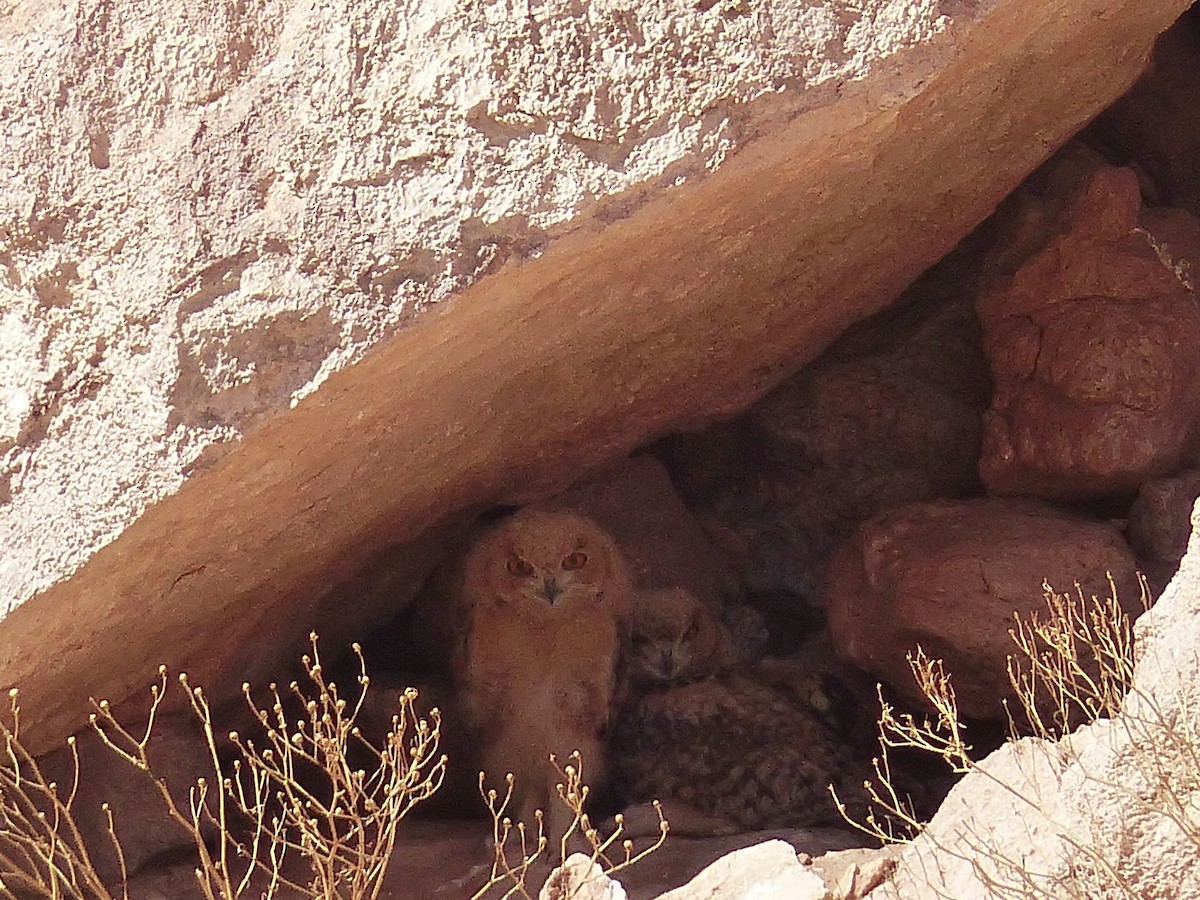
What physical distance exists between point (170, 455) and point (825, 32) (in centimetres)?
130

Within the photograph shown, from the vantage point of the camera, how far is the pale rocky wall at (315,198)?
8.27 feet

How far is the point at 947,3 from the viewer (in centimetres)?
256

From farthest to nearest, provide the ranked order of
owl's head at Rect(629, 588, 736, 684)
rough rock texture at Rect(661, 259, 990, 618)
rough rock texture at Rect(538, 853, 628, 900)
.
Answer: rough rock texture at Rect(661, 259, 990, 618) → owl's head at Rect(629, 588, 736, 684) → rough rock texture at Rect(538, 853, 628, 900)

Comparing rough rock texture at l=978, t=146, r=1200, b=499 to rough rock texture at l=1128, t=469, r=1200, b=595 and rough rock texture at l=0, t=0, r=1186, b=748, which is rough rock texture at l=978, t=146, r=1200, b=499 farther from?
rough rock texture at l=0, t=0, r=1186, b=748

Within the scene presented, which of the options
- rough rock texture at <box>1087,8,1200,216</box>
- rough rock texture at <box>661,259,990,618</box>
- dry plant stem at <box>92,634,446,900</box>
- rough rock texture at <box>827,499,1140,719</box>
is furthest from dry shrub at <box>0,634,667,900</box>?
rough rock texture at <box>1087,8,1200,216</box>

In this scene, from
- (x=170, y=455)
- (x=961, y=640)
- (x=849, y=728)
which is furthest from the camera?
(x=849, y=728)

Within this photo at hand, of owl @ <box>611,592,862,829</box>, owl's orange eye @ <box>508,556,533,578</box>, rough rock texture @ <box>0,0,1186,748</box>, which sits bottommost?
owl @ <box>611,592,862,829</box>

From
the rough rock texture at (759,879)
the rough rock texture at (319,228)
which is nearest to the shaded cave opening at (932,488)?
the rough rock texture at (759,879)

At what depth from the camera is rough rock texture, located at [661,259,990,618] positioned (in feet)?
15.2

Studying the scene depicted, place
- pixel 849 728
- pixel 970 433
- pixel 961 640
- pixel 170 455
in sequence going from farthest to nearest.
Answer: pixel 970 433 < pixel 849 728 < pixel 961 640 < pixel 170 455

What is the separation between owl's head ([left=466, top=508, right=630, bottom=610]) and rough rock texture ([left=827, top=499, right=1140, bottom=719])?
26.8 inches

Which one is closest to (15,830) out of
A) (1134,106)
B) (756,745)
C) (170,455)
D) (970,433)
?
(170,455)

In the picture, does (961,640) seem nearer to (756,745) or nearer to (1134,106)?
(756,745)

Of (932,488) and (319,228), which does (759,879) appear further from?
(932,488)
